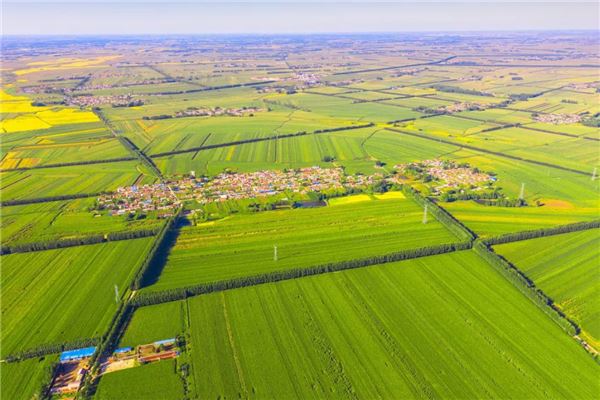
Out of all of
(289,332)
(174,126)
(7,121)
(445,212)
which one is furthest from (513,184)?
(7,121)

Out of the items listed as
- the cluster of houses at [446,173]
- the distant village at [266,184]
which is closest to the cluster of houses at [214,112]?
the distant village at [266,184]

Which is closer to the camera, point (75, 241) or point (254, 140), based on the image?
point (75, 241)

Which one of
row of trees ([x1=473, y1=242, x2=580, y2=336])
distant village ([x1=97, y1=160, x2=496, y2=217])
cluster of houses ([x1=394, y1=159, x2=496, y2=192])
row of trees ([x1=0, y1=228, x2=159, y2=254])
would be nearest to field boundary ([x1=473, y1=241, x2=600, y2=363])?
row of trees ([x1=473, y1=242, x2=580, y2=336])

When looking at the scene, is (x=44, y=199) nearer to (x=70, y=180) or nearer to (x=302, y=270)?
(x=70, y=180)

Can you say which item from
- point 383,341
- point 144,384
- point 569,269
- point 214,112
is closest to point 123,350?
point 144,384

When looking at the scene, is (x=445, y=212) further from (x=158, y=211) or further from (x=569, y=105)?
(x=569, y=105)

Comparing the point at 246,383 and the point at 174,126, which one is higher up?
the point at 174,126
